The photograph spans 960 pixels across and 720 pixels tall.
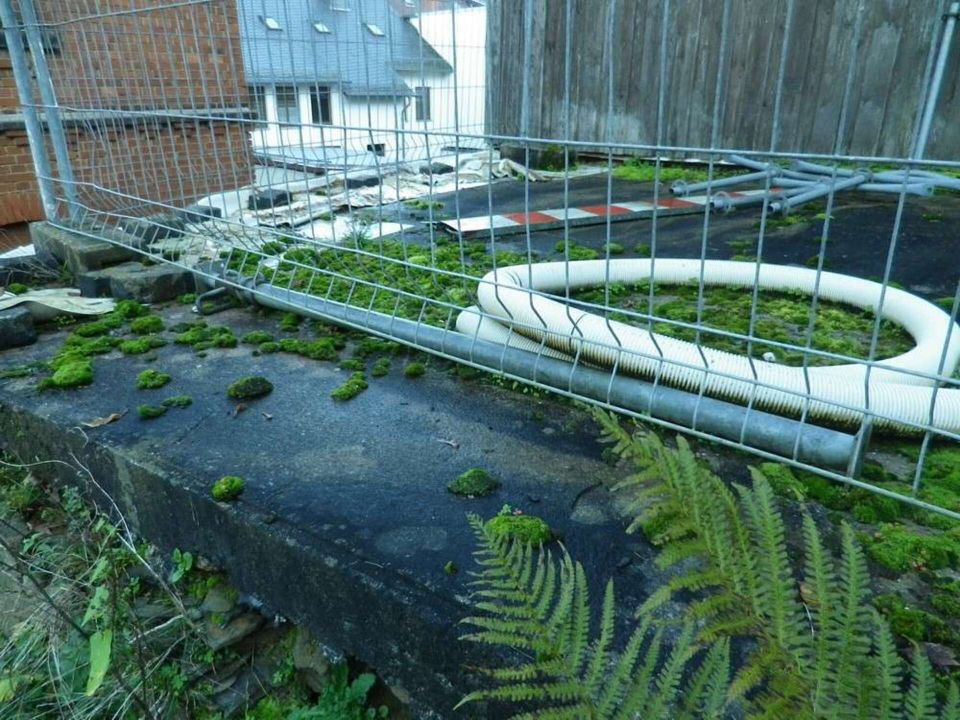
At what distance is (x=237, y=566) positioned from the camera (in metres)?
1.67

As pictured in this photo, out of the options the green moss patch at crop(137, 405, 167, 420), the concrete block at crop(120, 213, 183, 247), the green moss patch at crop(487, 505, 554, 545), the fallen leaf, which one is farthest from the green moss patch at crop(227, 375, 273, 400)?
the concrete block at crop(120, 213, 183, 247)

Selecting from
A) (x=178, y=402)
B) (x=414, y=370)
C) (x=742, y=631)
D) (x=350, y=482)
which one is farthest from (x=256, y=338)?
(x=742, y=631)

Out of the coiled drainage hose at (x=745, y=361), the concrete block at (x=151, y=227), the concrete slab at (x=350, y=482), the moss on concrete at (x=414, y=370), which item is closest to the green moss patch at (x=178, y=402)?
the concrete slab at (x=350, y=482)

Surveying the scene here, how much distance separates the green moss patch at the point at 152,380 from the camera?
2.26 metres

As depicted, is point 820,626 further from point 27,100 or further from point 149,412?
point 27,100

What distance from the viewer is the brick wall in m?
3.04

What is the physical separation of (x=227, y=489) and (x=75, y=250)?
2278 mm

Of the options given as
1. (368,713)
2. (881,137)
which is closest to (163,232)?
(368,713)

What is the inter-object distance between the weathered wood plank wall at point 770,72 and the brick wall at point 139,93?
143 cm

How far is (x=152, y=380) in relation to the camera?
2.28 metres

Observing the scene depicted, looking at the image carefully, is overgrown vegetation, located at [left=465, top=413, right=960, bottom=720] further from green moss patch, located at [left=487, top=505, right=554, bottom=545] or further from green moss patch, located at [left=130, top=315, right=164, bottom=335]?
green moss patch, located at [left=130, top=315, right=164, bottom=335]

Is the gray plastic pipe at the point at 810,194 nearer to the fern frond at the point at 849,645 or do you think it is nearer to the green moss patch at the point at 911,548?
the green moss patch at the point at 911,548

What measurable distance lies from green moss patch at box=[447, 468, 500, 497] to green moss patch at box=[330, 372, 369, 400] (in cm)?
61

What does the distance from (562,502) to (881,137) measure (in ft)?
4.42
